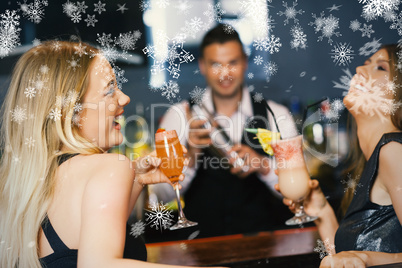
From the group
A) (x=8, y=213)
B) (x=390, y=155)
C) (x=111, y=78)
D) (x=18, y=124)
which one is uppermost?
(x=111, y=78)

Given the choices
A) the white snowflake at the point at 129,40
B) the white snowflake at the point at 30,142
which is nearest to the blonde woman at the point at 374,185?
the white snowflake at the point at 30,142

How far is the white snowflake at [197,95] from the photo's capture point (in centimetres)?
230

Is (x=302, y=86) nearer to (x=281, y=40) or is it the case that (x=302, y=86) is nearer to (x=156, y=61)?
(x=281, y=40)

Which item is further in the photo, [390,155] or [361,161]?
[361,161]

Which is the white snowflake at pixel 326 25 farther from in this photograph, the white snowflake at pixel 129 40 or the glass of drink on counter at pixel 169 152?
the glass of drink on counter at pixel 169 152

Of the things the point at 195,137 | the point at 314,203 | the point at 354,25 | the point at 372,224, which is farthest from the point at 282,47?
the point at 372,224

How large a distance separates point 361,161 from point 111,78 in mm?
1216

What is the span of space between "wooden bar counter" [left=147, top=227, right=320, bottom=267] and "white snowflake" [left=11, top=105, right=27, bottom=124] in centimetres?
76

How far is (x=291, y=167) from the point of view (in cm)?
167

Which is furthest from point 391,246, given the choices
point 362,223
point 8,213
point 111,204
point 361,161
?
point 8,213

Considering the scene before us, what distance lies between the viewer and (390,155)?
4.33 feet

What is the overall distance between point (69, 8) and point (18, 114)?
29.3 inches

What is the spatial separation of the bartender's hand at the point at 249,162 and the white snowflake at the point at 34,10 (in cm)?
127

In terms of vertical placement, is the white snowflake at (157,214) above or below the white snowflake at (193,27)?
below
